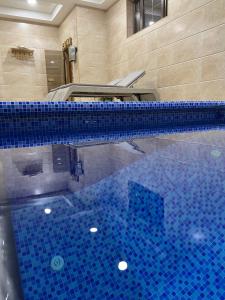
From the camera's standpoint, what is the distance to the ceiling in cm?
595

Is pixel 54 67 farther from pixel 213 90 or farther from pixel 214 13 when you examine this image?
pixel 213 90

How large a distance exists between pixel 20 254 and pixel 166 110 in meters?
2.61

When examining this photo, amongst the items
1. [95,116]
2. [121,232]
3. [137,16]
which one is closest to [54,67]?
[137,16]

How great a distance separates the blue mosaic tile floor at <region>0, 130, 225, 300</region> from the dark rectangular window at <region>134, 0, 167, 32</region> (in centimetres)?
462

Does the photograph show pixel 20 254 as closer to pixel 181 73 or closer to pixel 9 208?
pixel 9 208

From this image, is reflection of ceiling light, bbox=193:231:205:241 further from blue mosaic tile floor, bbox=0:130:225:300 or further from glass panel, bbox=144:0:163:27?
glass panel, bbox=144:0:163:27

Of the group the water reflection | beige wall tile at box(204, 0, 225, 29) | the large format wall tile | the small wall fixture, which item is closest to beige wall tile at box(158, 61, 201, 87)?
the large format wall tile

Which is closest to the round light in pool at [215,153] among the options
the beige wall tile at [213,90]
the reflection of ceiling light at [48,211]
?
the reflection of ceiling light at [48,211]

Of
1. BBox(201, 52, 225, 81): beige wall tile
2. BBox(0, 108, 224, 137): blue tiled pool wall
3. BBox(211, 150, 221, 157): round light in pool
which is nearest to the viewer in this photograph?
BBox(211, 150, 221, 157): round light in pool

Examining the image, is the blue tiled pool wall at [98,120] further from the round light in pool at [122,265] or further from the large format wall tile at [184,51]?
the round light in pool at [122,265]

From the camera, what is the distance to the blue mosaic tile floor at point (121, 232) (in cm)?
41

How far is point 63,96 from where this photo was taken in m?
3.97

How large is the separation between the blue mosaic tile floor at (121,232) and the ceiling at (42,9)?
20.4ft

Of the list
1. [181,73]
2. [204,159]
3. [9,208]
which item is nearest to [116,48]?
[181,73]
